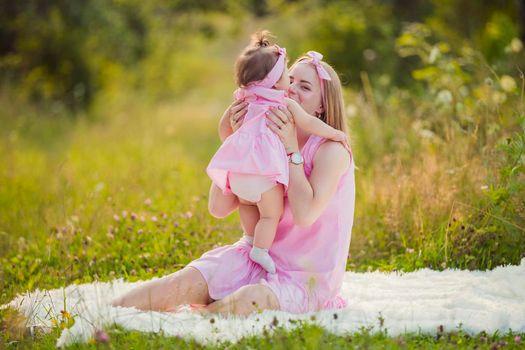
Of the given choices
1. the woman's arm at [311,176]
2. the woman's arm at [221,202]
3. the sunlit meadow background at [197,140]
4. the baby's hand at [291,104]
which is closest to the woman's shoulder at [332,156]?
the woman's arm at [311,176]

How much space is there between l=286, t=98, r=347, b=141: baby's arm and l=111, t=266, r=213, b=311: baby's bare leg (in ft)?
3.13

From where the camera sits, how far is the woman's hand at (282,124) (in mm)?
3730

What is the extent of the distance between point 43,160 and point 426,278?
18.7 feet

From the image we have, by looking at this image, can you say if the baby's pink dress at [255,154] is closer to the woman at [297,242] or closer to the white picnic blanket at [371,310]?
the woman at [297,242]

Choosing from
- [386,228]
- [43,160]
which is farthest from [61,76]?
[386,228]

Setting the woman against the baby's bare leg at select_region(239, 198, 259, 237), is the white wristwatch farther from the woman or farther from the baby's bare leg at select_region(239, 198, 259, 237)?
the baby's bare leg at select_region(239, 198, 259, 237)

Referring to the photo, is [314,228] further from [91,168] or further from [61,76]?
[61,76]

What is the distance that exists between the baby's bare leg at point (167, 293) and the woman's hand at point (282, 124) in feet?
2.74

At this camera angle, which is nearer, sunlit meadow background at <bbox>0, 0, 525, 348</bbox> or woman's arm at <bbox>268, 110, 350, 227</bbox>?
woman's arm at <bbox>268, 110, 350, 227</bbox>

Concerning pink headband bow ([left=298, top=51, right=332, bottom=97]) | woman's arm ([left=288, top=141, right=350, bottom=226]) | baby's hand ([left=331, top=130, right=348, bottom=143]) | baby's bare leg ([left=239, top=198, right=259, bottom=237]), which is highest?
pink headband bow ([left=298, top=51, right=332, bottom=97])

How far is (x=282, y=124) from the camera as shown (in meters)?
3.73

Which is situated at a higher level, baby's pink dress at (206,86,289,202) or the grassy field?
baby's pink dress at (206,86,289,202)

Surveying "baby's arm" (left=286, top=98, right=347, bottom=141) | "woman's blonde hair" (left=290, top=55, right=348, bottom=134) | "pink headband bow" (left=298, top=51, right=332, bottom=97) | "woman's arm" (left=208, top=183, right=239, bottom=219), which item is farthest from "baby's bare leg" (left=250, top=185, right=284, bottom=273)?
"pink headband bow" (left=298, top=51, right=332, bottom=97)

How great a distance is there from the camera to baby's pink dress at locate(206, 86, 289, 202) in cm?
368
